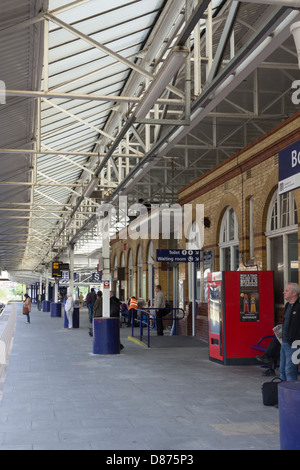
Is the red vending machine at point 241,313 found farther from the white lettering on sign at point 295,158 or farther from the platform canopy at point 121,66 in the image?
the white lettering on sign at point 295,158

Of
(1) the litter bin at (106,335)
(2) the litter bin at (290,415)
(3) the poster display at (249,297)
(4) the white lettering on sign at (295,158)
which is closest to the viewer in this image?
(2) the litter bin at (290,415)

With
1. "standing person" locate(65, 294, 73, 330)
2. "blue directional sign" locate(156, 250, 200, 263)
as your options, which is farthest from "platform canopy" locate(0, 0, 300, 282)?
"standing person" locate(65, 294, 73, 330)

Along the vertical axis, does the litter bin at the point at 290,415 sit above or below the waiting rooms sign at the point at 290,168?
below

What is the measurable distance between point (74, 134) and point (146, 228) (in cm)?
1104

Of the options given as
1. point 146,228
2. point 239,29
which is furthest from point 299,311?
point 146,228

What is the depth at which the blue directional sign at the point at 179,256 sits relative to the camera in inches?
A: 675

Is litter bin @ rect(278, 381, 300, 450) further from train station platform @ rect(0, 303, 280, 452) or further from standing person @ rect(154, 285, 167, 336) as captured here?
standing person @ rect(154, 285, 167, 336)

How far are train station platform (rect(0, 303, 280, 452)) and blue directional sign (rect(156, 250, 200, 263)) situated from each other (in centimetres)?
353

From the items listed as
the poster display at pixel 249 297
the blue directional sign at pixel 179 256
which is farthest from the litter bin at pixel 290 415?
the blue directional sign at pixel 179 256

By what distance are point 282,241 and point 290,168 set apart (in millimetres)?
8123

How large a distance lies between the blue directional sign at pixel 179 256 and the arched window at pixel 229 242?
0.79 metres

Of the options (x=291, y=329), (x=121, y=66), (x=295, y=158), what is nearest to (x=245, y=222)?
(x=121, y=66)

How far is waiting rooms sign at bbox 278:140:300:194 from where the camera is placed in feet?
16.9

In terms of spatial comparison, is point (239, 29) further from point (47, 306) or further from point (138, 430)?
point (47, 306)
